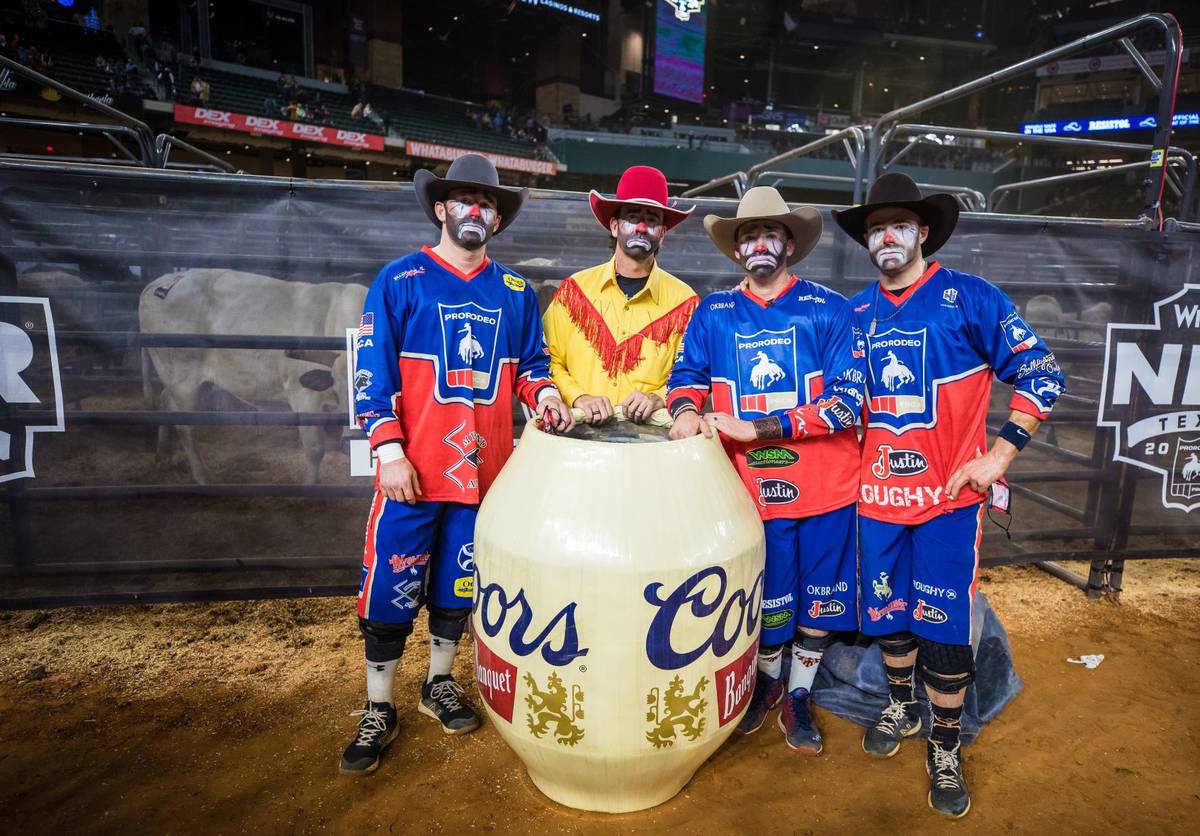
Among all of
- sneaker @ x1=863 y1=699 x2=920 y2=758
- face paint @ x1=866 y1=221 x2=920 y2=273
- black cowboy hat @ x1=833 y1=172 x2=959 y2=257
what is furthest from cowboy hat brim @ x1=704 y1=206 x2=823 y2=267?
sneaker @ x1=863 y1=699 x2=920 y2=758

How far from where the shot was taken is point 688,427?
7.57 feet

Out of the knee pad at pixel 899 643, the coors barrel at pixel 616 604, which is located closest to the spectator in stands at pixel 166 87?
the coors barrel at pixel 616 604

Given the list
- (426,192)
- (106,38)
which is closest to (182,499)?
(426,192)

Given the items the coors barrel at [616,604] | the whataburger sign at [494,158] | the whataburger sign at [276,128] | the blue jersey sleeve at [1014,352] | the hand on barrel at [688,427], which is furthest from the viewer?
the whataburger sign at [494,158]

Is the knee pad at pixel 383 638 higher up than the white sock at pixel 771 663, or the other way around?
the knee pad at pixel 383 638

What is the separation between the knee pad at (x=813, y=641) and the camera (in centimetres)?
275

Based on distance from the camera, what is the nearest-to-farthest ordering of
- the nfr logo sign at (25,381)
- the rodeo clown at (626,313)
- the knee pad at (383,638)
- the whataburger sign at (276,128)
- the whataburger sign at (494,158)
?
the knee pad at (383,638), the rodeo clown at (626,313), the nfr logo sign at (25,381), the whataburger sign at (276,128), the whataburger sign at (494,158)

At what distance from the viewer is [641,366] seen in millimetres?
2793

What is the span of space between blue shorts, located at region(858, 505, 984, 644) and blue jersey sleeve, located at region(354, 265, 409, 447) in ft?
5.85

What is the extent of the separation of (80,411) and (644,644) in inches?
123

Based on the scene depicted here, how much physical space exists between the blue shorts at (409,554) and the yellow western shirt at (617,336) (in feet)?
2.17

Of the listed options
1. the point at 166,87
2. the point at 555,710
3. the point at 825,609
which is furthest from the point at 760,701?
the point at 166,87

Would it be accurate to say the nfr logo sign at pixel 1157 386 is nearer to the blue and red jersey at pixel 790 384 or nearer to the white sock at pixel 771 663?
the blue and red jersey at pixel 790 384

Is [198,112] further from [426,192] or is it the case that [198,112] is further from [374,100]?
[426,192]
